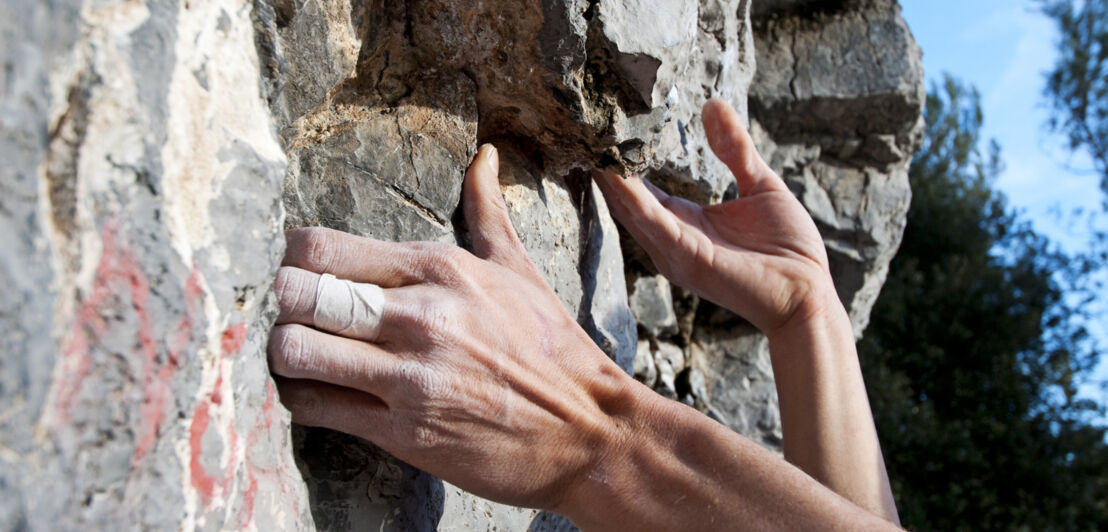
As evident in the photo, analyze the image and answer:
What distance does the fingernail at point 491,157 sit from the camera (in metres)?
1.42

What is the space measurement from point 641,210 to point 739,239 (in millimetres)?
258

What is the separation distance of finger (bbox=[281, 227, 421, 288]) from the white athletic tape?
4cm

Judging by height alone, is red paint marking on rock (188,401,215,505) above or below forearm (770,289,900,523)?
above

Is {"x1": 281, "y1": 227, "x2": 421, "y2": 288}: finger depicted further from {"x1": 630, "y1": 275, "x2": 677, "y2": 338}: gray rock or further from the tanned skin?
{"x1": 630, "y1": 275, "x2": 677, "y2": 338}: gray rock

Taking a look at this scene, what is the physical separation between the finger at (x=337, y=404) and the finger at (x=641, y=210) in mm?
929

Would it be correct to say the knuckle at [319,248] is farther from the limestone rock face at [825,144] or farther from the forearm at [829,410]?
the limestone rock face at [825,144]

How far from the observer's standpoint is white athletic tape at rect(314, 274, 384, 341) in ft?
3.22

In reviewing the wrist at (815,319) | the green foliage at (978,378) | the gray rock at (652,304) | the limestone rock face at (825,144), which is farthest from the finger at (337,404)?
the green foliage at (978,378)

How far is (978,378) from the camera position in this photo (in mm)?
6199

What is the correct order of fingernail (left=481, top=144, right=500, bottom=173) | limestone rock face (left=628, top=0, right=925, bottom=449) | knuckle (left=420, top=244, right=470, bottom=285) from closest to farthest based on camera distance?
knuckle (left=420, top=244, right=470, bottom=285)
fingernail (left=481, top=144, right=500, bottom=173)
limestone rock face (left=628, top=0, right=925, bottom=449)

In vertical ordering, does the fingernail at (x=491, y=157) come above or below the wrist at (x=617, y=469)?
above

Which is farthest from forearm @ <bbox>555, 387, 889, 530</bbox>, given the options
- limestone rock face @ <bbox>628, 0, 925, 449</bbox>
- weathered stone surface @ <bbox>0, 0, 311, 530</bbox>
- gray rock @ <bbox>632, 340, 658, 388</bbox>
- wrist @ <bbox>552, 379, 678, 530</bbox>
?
limestone rock face @ <bbox>628, 0, 925, 449</bbox>

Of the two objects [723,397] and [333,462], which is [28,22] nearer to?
[333,462]

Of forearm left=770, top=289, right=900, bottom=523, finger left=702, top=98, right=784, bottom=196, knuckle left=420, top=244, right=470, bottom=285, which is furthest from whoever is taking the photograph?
finger left=702, top=98, right=784, bottom=196
